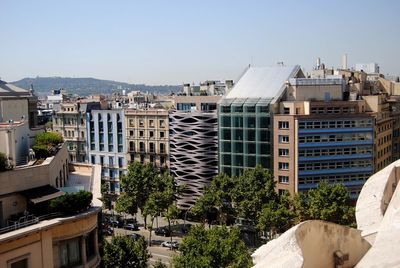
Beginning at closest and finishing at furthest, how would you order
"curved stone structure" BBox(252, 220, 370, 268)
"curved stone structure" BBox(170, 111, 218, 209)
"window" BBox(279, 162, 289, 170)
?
1. "curved stone structure" BBox(252, 220, 370, 268)
2. "window" BBox(279, 162, 289, 170)
3. "curved stone structure" BBox(170, 111, 218, 209)

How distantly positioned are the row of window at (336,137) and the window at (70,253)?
45.6 m

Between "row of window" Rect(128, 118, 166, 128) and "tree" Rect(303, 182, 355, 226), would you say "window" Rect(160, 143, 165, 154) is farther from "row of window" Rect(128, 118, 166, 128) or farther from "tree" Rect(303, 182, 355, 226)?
"tree" Rect(303, 182, 355, 226)

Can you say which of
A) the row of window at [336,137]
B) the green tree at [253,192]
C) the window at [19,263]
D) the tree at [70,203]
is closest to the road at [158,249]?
the green tree at [253,192]

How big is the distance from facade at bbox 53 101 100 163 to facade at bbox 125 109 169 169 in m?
10.3

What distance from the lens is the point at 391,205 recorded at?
27.3 feet

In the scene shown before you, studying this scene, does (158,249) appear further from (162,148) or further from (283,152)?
(162,148)

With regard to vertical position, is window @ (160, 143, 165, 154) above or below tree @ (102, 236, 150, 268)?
above

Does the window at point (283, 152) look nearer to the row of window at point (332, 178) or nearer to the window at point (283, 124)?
the window at point (283, 124)

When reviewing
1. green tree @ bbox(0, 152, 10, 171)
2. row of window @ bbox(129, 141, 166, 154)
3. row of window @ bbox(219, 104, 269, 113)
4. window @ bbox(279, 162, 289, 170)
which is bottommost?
window @ bbox(279, 162, 289, 170)

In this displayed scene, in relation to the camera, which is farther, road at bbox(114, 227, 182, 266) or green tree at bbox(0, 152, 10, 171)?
road at bbox(114, 227, 182, 266)

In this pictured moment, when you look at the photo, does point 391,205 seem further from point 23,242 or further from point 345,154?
point 345,154

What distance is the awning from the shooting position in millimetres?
23947

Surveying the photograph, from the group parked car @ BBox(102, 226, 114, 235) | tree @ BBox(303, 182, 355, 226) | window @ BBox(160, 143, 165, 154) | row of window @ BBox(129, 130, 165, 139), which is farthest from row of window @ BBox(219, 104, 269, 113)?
parked car @ BBox(102, 226, 114, 235)

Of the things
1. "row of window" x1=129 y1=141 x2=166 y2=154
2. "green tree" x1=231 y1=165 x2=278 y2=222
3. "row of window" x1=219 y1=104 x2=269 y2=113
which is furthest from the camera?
"row of window" x1=129 y1=141 x2=166 y2=154
